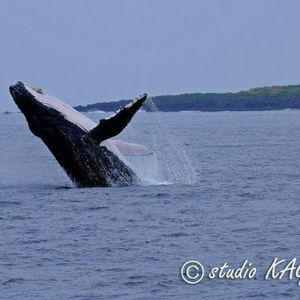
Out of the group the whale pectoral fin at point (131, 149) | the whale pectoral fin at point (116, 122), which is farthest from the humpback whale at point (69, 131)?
the whale pectoral fin at point (131, 149)

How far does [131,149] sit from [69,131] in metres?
2.02

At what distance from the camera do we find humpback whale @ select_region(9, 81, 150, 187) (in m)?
21.7

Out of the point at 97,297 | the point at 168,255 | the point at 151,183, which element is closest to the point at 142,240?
the point at 168,255

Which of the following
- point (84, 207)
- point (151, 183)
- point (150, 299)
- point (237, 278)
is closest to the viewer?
point (150, 299)

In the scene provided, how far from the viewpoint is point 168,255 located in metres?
16.8

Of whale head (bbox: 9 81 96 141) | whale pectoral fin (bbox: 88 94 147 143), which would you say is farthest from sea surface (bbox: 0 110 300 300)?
whale head (bbox: 9 81 96 141)

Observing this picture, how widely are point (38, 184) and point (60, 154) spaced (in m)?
5.71

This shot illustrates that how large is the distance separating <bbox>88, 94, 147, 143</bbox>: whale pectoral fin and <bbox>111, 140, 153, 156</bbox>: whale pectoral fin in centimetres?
122

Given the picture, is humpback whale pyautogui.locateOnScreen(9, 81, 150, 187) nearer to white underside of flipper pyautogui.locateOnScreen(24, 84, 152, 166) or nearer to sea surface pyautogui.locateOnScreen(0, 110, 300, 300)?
white underside of flipper pyautogui.locateOnScreen(24, 84, 152, 166)

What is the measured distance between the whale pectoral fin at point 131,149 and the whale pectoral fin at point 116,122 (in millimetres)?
1219

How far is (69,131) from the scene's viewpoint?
21.9 m

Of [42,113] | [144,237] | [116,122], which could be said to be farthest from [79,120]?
[144,237]

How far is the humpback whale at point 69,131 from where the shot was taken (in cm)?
2166

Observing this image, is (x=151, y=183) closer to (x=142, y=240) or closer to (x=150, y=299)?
(x=142, y=240)
